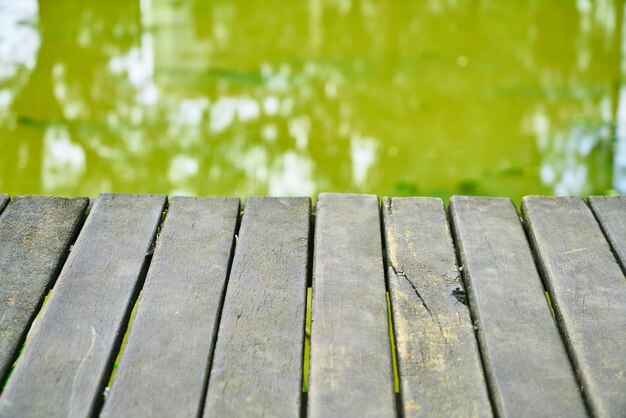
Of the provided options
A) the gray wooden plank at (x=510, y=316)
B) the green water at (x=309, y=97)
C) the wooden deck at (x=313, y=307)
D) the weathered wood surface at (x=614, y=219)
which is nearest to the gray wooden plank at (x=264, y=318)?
the wooden deck at (x=313, y=307)

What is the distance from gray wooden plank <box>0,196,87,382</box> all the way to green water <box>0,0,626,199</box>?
6.32 feet

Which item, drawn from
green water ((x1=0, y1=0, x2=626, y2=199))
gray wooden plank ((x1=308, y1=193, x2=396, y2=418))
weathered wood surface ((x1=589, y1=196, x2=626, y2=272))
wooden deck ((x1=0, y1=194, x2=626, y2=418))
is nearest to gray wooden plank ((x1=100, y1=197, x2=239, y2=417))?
wooden deck ((x1=0, y1=194, x2=626, y2=418))

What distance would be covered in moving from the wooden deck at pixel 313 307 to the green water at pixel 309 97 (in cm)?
196

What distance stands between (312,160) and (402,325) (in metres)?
2.69

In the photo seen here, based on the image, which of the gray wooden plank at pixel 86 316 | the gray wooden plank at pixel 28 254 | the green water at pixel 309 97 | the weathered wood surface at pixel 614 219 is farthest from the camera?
the green water at pixel 309 97

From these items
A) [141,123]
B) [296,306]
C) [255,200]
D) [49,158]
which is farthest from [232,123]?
[296,306]

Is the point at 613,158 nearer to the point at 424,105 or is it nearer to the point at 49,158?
the point at 424,105

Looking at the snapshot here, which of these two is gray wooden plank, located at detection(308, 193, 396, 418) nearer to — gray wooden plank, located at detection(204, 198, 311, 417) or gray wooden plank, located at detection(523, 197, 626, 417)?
gray wooden plank, located at detection(204, 198, 311, 417)

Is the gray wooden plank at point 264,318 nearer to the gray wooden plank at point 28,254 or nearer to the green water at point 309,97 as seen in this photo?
the gray wooden plank at point 28,254

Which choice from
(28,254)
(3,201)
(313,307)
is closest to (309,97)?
(3,201)

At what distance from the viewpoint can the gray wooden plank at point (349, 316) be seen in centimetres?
121

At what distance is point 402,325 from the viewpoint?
4.56ft

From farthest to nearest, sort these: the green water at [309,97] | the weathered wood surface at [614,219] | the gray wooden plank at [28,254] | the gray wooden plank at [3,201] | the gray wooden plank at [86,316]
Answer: the green water at [309,97] < the gray wooden plank at [3,201] < the weathered wood surface at [614,219] < the gray wooden plank at [28,254] < the gray wooden plank at [86,316]

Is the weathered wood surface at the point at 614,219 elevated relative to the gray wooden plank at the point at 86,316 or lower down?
elevated
